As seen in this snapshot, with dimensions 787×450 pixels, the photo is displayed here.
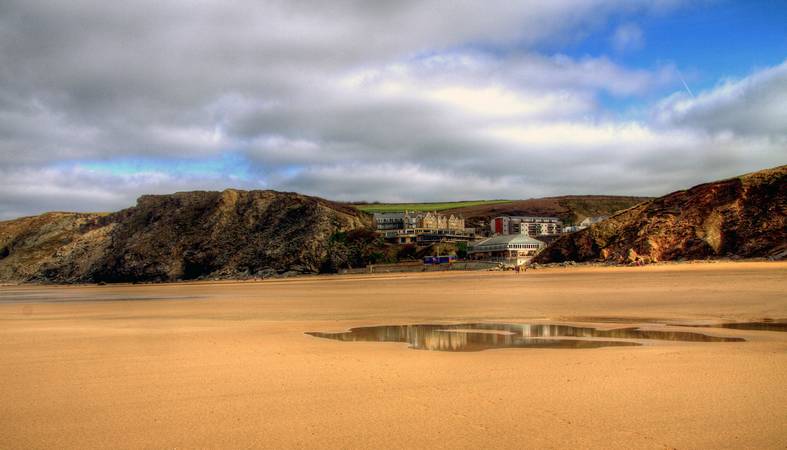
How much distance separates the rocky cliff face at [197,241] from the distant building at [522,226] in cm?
3404

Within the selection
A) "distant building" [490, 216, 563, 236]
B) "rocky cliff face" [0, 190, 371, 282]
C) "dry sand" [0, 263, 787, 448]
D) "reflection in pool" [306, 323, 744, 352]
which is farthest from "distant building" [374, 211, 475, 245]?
"dry sand" [0, 263, 787, 448]

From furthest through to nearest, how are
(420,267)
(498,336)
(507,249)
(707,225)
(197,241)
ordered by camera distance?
(197,241), (507,249), (420,267), (707,225), (498,336)

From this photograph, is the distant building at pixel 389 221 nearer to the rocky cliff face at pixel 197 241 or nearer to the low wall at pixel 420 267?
the rocky cliff face at pixel 197 241

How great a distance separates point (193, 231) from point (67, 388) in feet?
292

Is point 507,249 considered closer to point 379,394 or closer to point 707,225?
point 707,225

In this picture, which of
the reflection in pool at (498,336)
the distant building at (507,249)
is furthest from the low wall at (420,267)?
the reflection in pool at (498,336)

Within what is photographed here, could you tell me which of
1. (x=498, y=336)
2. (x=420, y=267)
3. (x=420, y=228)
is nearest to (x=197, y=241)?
(x=420, y=267)

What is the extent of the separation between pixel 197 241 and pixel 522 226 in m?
69.8

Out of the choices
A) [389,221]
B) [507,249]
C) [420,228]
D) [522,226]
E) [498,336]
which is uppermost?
[389,221]

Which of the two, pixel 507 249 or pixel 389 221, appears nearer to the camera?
pixel 507 249

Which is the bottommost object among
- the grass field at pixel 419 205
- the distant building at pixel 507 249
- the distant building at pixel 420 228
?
the distant building at pixel 507 249

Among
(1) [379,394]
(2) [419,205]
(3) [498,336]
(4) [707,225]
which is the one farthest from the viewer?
(2) [419,205]

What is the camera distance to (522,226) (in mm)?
119812

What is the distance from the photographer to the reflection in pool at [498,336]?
10273 millimetres
